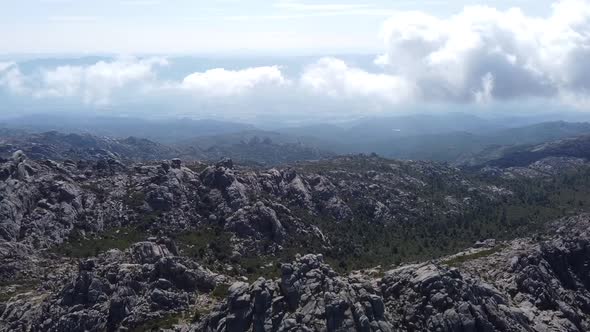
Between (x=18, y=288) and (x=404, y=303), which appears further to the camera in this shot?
(x=18, y=288)

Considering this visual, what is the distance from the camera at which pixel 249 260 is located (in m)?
136

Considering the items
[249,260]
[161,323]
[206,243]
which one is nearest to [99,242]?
[206,243]

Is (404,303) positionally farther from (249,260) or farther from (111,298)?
(249,260)

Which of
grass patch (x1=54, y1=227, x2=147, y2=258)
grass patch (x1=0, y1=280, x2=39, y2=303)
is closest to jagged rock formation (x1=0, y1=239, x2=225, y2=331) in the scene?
grass patch (x1=0, y1=280, x2=39, y2=303)

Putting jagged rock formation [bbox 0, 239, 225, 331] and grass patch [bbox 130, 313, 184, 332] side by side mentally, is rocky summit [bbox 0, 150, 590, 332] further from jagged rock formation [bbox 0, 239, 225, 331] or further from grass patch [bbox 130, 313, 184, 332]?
grass patch [bbox 130, 313, 184, 332]

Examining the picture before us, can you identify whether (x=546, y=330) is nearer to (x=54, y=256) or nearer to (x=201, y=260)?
(x=201, y=260)

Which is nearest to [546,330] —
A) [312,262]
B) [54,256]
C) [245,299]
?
[312,262]

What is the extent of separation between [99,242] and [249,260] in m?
38.5

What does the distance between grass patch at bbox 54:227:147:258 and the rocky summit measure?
0.57 m

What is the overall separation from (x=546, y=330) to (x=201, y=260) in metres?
76.2

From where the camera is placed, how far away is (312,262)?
87.8 m

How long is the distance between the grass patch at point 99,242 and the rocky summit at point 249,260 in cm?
57

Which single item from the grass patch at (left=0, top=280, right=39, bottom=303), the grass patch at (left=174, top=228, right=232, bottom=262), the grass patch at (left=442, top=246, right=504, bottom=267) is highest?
the grass patch at (left=442, top=246, right=504, bottom=267)

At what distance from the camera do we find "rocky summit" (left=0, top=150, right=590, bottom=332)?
3250 inches
